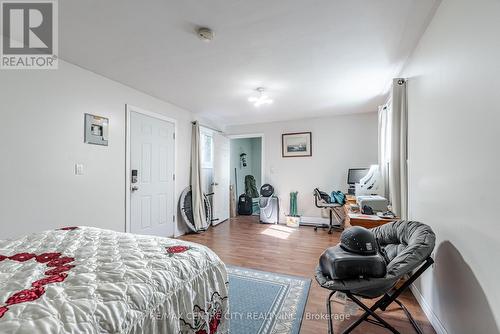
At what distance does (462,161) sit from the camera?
127cm

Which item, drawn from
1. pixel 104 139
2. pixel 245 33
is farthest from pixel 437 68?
pixel 104 139

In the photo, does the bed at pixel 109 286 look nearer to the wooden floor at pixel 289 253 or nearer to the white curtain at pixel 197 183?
the wooden floor at pixel 289 253

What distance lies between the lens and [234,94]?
348 cm

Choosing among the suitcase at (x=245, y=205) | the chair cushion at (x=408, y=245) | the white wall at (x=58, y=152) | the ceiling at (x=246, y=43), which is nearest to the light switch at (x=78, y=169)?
the white wall at (x=58, y=152)

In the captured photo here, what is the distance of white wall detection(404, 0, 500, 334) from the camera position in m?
1.03

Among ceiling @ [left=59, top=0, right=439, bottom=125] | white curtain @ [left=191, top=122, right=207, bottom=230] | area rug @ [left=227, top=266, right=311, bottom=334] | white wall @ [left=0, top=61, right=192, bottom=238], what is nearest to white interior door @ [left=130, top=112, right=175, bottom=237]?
white wall @ [left=0, top=61, right=192, bottom=238]

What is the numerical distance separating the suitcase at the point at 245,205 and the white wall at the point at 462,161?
445 centimetres

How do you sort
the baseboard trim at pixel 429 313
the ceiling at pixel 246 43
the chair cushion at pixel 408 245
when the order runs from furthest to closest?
the ceiling at pixel 246 43
the baseboard trim at pixel 429 313
the chair cushion at pixel 408 245

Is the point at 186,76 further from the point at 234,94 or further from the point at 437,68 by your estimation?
the point at 437,68

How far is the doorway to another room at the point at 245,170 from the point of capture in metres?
6.17

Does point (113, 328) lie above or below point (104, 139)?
below

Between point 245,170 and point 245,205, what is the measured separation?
4.40 ft

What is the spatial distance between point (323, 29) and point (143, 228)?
3.42m

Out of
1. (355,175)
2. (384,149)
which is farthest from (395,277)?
(355,175)
